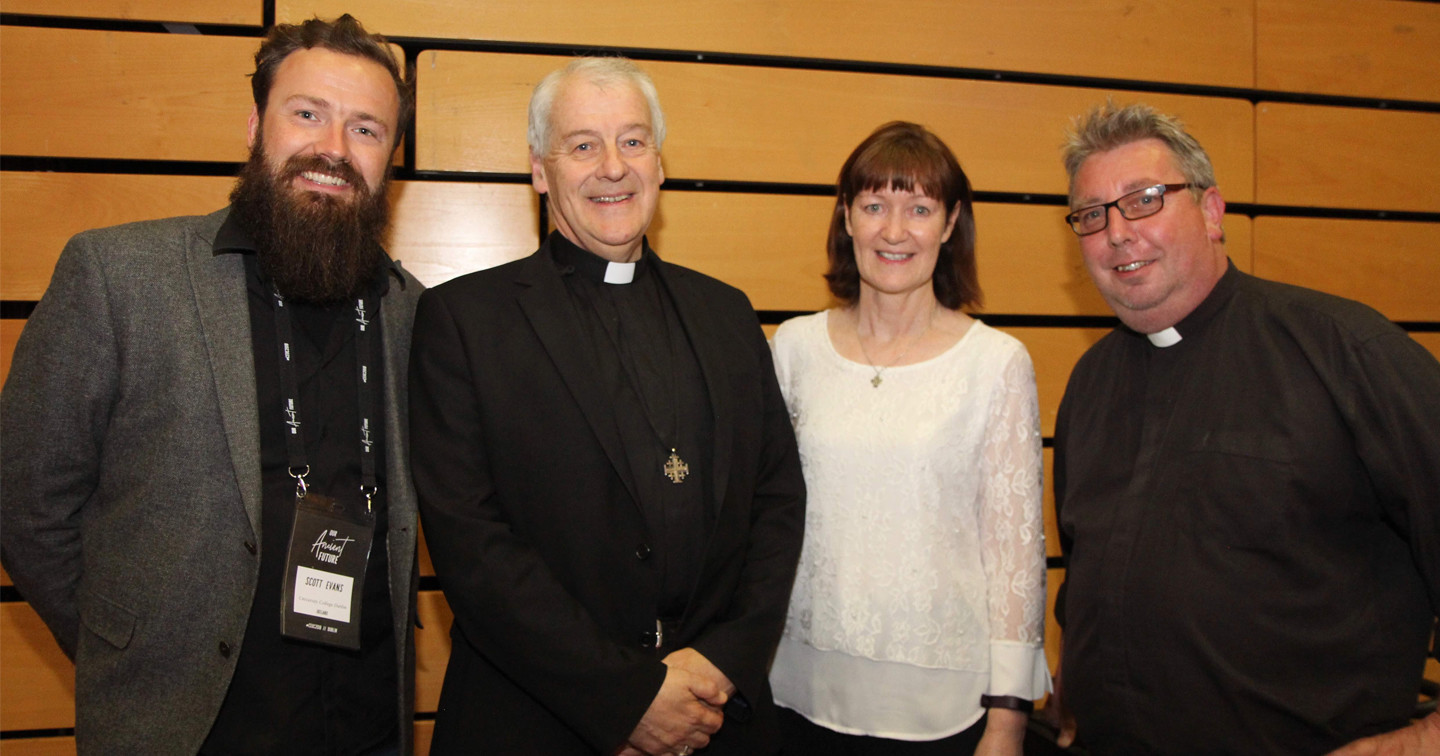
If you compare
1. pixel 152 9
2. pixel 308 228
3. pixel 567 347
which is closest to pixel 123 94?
pixel 152 9

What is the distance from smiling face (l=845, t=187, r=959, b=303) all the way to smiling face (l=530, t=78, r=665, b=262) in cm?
55

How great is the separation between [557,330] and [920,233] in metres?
0.90

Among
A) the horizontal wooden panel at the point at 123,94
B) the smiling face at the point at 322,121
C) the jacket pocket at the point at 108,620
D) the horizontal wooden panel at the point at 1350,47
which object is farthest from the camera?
the horizontal wooden panel at the point at 1350,47

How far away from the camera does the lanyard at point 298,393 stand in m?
1.57

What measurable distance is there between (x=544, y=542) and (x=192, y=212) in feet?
6.25

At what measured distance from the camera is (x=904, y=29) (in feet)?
9.78

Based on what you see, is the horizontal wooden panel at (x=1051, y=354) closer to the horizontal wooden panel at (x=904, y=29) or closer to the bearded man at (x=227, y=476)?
the horizontal wooden panel at (x=904, y=29)

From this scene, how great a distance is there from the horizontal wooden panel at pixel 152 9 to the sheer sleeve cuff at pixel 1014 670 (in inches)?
113

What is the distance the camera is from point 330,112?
173 cm

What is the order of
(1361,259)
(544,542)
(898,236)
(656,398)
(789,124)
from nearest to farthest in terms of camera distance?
1. (544,542)
2. (656,398)
3. (898,236)
4. (789,124)
5. (1361,259)

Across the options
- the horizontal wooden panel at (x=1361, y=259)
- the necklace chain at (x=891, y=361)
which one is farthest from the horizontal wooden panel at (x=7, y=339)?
the horizontal wooden panel at (x=1361, y=259)

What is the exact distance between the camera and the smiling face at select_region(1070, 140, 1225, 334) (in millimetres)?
1776

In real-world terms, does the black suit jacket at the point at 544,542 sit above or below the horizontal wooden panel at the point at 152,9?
below

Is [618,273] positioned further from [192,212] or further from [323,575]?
[192,212]
